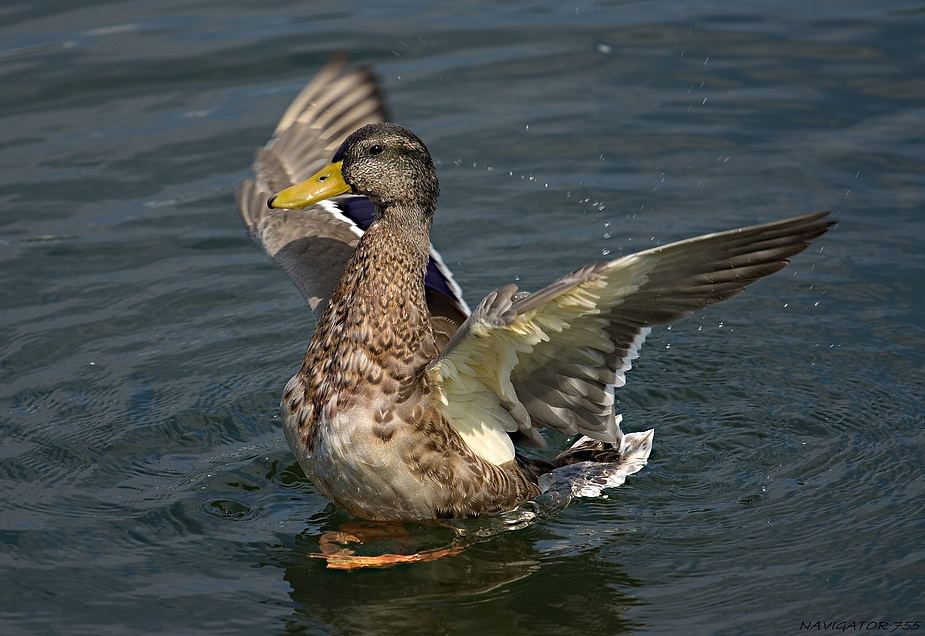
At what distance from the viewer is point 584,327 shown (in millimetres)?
4230

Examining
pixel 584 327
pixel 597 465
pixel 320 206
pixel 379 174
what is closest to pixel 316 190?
pixel 379 174

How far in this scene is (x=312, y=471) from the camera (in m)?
4.93

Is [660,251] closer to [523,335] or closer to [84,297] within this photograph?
[523,335]

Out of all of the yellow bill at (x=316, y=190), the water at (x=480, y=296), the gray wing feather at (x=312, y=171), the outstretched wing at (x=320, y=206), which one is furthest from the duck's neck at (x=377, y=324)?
the gray wing feather at (x=312, y=171)

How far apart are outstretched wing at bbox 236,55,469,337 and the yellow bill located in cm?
94

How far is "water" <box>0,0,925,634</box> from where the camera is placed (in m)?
4.67

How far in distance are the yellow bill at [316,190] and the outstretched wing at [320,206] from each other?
0.94m

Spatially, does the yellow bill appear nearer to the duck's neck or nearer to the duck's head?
the duck's head

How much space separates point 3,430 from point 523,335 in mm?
3414

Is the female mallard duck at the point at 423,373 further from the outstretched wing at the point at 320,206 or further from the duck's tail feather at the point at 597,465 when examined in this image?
the outstretched wing at the point at 320,206

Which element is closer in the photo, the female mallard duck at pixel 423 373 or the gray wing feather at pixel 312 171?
the female mallard duck at pixel 423 373

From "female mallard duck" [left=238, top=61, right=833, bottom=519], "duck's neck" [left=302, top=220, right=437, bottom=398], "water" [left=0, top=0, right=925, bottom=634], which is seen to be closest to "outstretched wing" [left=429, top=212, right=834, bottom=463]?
"female mallard duck" [left=238, top=61, right=833, bottom=519]

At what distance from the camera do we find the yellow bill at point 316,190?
16.6 feet

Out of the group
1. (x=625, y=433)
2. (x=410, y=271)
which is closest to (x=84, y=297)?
(x=410, y=271)
